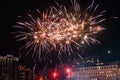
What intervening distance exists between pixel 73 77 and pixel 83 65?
247 inches

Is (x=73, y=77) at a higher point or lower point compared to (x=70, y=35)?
lower

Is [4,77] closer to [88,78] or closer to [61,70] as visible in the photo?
[61,70]

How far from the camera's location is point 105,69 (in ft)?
328

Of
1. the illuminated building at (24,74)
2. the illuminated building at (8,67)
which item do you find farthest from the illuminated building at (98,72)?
the illuminated building at (8,67)

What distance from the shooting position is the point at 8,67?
7738 cm

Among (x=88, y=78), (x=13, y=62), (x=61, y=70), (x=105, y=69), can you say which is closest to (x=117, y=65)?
(x=105, y=69)

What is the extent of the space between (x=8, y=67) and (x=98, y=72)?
126ft

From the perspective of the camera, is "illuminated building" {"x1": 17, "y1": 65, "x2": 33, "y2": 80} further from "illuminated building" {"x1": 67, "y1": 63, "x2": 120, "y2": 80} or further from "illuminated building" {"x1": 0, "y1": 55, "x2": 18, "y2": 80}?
"illuminated building" {"x1": 67, "y1": 63, "x2": 120, "y2": 80}

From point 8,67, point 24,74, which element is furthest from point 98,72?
point 8,67

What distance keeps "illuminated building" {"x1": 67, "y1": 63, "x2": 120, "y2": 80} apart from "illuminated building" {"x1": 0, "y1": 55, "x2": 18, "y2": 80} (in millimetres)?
32841

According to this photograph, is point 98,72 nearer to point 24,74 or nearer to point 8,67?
point 24,74

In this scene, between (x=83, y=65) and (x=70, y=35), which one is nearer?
(x=70, y=35)

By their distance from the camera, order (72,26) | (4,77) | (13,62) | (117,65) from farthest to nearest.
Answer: (117,65)
(13,62)
(4,77)
(72,26)

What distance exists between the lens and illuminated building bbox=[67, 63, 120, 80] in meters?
96.4
